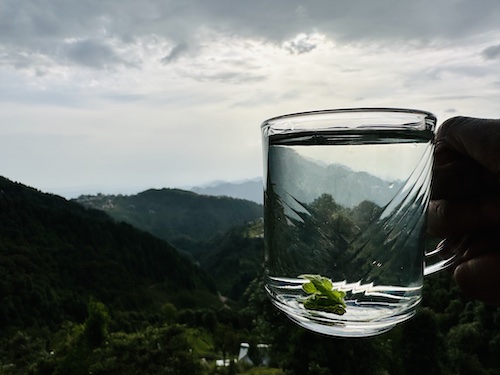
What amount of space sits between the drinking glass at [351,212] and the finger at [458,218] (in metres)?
0.20

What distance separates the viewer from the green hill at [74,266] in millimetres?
33406

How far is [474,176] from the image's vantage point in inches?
33.2

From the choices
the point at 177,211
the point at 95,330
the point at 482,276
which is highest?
the point at 482,276

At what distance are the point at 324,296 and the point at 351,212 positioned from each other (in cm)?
12

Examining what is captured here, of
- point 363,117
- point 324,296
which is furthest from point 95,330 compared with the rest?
point 363,117

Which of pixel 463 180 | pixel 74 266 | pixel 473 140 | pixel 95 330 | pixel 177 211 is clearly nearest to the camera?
pixel 473 140

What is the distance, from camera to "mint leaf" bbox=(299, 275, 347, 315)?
0.63 metres

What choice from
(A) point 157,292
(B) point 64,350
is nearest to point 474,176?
(B) point 64,350

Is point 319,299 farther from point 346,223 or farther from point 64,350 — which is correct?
point 64,350

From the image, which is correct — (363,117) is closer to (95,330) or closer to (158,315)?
(95,330)

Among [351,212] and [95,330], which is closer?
[351,212]

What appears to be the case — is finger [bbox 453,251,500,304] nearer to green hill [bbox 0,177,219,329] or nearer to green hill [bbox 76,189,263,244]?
green hill [bbox 0,177,219,329]

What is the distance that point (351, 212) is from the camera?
2.01ft

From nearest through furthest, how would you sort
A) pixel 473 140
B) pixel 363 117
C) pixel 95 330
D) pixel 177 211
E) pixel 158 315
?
pixel 363 117 < pixel 473 140 < pixel 95 330 < pixel 158 315 < pixel 177 211
